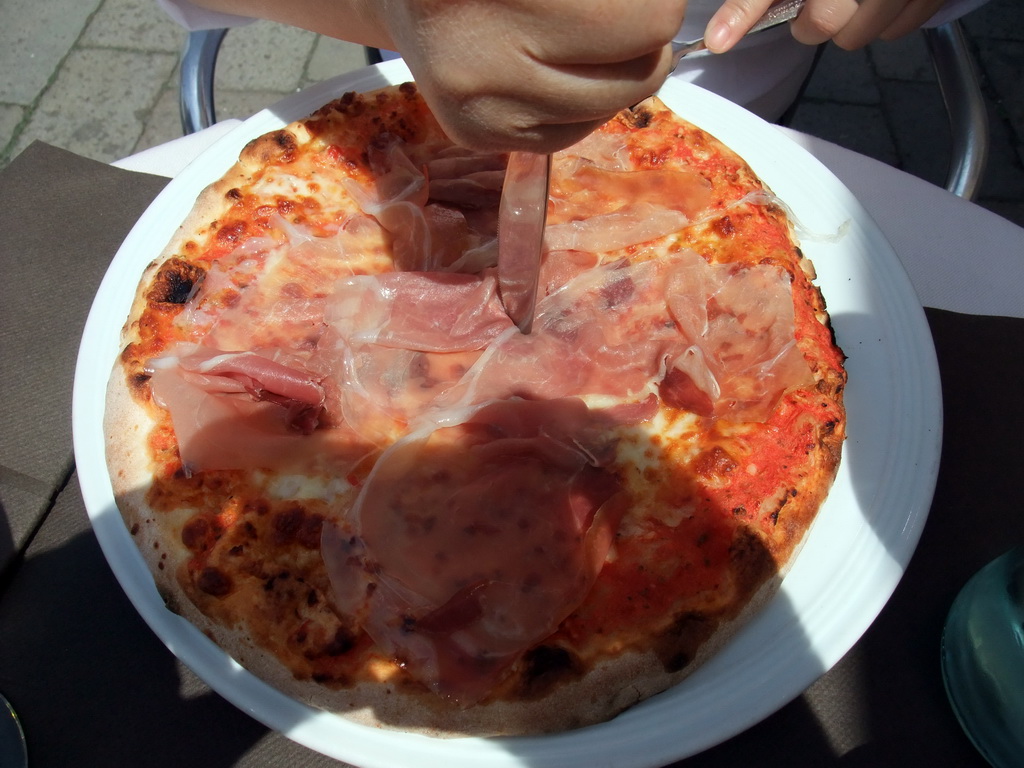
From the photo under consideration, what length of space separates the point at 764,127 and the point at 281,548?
1436mm

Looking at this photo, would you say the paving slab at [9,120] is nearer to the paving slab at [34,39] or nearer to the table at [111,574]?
the paving slab at [34,39]

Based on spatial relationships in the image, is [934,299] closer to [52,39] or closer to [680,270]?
[680,270]

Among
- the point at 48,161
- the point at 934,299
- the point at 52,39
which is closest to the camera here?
the point at 934,299

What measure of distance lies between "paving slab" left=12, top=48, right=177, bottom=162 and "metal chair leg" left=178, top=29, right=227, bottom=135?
1.59 m

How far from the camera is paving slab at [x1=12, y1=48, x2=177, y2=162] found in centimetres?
345

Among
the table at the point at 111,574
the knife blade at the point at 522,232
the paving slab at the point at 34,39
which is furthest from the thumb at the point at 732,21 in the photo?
the paving slab at the point at 34,39

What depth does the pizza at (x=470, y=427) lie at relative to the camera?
3.96ft

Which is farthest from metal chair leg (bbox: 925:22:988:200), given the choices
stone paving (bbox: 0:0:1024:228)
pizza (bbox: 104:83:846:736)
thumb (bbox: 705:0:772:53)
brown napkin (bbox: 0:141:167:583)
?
brown napkin (bbox: 0:141:167:583)

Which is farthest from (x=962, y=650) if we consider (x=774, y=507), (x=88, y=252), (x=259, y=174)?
(x=88, y=252)

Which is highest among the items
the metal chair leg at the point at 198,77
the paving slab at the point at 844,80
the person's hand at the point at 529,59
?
the person's hand at the point at 529,59

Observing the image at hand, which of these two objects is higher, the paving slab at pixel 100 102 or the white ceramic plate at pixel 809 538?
the white ceramic plate at pixel 809 538

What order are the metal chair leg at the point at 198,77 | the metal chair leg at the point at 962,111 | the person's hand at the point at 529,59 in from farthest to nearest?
the metal chair leg at the point at 198,77 < the metal chair leg at the point at 962,111 < the person's hand at the point at 529,59

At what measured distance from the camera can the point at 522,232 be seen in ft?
4.61

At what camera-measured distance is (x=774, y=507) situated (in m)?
1.29
